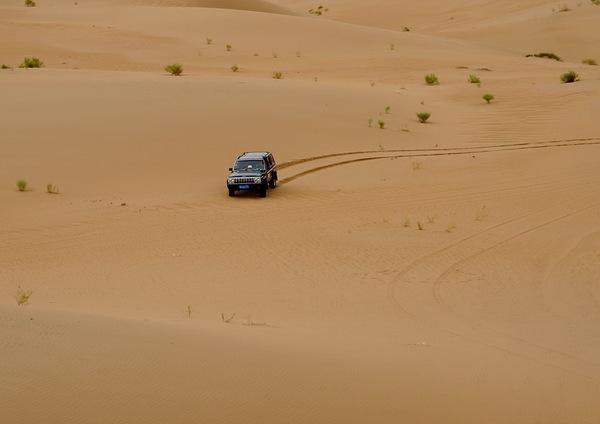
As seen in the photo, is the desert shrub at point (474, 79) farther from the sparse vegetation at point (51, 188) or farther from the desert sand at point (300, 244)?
the sparse vegetation at point (51, 188)

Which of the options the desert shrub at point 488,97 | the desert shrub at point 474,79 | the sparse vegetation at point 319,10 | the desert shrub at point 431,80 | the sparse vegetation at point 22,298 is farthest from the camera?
the sparse vegetation at point 319,10

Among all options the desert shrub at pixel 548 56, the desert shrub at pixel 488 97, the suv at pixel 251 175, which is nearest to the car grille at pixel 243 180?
the suv at pixel 251 175

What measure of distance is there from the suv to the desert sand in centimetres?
35

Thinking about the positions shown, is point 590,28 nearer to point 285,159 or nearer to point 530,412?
point 285,159

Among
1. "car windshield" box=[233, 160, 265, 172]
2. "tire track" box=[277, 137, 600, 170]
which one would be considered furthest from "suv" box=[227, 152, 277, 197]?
"tire track" box=[277, 137, 600, 170]

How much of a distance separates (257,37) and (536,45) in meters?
18.1

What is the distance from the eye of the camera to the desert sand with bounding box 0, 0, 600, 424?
741 cm

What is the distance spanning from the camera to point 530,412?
24.7ft

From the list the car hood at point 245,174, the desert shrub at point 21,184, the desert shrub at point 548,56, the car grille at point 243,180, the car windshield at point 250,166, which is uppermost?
the desert shrub at point 548,56

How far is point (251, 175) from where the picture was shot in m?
20.2

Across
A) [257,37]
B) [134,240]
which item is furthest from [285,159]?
[257,37]

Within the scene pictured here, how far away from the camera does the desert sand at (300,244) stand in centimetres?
741

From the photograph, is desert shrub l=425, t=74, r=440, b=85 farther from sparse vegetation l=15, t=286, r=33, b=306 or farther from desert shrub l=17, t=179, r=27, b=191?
sparse vegetation l=15, t=286, r=33, b=306

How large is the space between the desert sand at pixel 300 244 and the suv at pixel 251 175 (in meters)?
0.35
